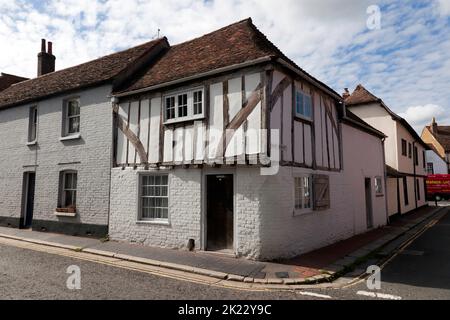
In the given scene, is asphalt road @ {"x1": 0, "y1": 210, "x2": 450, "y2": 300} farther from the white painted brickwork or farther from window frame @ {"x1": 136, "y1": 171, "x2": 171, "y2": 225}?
the white painted brickwork

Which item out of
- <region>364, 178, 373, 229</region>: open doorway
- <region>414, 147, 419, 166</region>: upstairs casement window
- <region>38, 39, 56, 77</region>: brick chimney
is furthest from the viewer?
<region>414, 147, 419, 166</region>: upstairs casement window

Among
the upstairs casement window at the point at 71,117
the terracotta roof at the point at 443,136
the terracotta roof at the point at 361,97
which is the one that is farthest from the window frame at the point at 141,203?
the terracotta roof at the point at 443,136

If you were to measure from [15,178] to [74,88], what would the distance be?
5.74 meters

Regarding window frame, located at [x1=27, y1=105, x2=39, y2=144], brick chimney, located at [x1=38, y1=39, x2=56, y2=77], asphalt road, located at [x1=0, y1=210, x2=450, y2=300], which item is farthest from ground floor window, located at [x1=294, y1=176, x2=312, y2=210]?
brick chimney, located at [x1=38, y1=39, x2=56, y2=77]

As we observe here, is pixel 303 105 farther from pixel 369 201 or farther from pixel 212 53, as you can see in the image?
pixel 369 201

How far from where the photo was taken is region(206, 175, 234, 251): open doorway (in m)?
9.16

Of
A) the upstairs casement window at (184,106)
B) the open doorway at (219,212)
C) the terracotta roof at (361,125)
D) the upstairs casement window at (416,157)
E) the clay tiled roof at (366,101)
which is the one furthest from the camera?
the upstairs casement window at (416,157)

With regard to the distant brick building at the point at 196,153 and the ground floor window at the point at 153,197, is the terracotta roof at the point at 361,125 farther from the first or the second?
the ground floor window at the point at 153,197

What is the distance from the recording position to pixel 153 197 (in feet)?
34.5

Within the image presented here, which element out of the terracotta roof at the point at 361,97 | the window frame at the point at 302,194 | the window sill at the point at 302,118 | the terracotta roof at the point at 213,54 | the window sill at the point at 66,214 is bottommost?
the window sill at the point at 66,214

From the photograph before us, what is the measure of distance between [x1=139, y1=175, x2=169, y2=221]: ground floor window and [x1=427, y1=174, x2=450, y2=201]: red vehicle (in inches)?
1267

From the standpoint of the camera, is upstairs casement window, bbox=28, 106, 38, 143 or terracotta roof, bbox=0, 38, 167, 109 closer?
A: terracotta roof, bbox=0, 38, 167, 109

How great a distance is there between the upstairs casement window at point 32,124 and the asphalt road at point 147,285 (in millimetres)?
7486

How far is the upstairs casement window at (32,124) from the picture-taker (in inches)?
577
